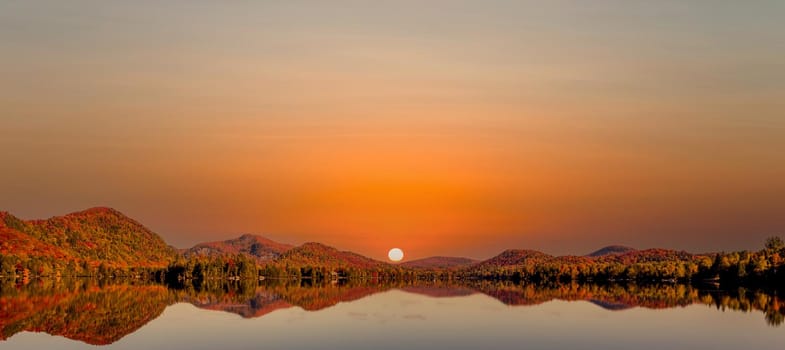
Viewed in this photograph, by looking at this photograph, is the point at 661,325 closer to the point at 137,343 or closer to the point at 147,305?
the point at 137,343

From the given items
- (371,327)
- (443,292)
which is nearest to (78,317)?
(371,327)

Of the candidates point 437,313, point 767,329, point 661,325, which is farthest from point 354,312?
point 767,329

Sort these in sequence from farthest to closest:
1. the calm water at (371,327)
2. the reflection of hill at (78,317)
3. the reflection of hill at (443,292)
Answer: the reflection of hill at (443,292) < the reflection of hill at (78,317) < the calm water at (371,327)

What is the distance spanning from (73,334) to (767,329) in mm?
49397

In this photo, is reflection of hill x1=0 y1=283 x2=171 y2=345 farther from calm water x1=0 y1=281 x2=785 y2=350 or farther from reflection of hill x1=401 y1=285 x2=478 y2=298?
reflection of hill x1=401 y1=285 x2=478 y2=298

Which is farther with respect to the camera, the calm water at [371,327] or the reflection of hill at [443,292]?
the reflection of hill at [443,292]

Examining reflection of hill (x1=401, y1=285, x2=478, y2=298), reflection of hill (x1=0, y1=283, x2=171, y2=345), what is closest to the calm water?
reflection of hill (x1=0, y1=283, x2=171, y2=345)

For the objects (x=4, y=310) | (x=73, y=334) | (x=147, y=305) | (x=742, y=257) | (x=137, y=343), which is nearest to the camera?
(x=137, y=343)

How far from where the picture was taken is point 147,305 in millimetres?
78000

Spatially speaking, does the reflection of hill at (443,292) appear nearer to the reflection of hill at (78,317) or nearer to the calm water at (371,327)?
the calm water at (371,327)

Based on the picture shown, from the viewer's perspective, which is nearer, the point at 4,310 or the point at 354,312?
the point at 4,310

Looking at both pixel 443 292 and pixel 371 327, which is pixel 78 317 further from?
pixel 443 292

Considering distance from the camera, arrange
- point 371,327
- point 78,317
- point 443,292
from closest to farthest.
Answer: point 371,327 → point 78,317 → point 443,292

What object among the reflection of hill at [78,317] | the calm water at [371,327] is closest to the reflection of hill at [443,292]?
the calm water at [371,327]
